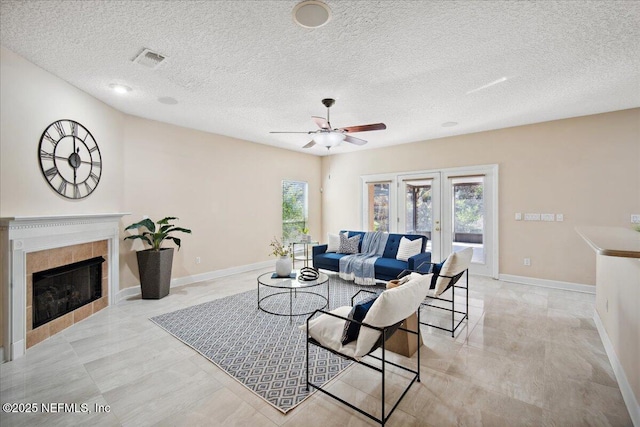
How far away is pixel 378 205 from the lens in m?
6.88

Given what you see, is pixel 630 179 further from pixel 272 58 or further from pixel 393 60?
pixel 272 58

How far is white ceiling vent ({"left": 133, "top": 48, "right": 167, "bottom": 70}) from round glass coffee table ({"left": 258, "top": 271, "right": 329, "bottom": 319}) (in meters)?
2.65

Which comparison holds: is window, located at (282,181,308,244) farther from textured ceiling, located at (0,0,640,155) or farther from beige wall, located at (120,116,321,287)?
textured ceiling, located at (0,0,640,155)

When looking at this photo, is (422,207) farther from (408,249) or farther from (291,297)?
(291,297)

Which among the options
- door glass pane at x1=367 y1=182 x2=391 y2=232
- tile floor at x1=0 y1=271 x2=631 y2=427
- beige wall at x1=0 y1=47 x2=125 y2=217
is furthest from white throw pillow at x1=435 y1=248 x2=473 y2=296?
beige wall at x1=0 y1=47 x2=125 y2=217

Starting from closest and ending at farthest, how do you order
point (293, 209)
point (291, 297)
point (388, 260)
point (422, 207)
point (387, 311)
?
point (387, 311), point (291, 297), point (388, 260), point (422, 207), point (293, 209)

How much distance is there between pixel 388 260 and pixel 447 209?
1.99 meters

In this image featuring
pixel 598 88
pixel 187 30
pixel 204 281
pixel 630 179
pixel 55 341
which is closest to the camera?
pixel 187 30

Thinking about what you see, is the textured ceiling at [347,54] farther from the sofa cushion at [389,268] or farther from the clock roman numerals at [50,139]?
the sofa cushion at [389,268]

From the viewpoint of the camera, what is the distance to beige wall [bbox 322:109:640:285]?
13.7 feet

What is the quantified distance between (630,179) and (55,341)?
7.72m

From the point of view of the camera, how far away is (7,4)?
6.63ft

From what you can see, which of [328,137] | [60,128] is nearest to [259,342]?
[328,137]

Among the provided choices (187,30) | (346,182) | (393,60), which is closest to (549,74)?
(393,60)
